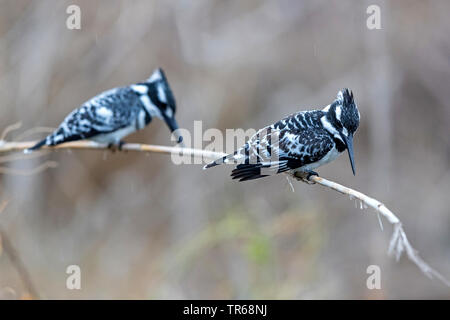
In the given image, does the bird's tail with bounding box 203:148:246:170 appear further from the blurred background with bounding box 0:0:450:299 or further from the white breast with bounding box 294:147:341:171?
the blurred background with bounding box 0:0:450:299

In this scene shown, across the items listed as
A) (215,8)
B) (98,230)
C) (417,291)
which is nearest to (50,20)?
(215,8)

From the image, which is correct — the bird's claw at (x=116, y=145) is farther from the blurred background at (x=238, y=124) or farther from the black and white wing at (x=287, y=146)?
the black and white wing at (x=287, y=146)

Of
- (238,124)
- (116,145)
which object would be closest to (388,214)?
(116,145)

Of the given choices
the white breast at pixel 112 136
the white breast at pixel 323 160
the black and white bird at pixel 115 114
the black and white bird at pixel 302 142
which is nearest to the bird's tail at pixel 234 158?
the black and white bird at pixel 302 142

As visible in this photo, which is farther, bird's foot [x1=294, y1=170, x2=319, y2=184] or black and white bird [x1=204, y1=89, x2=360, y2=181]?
bird's foot [x1=294, y1=170, x2=319, y2=184]

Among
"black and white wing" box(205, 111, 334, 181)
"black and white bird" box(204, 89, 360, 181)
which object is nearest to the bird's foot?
"black and white bird" box(204, 89, 360, 181)
